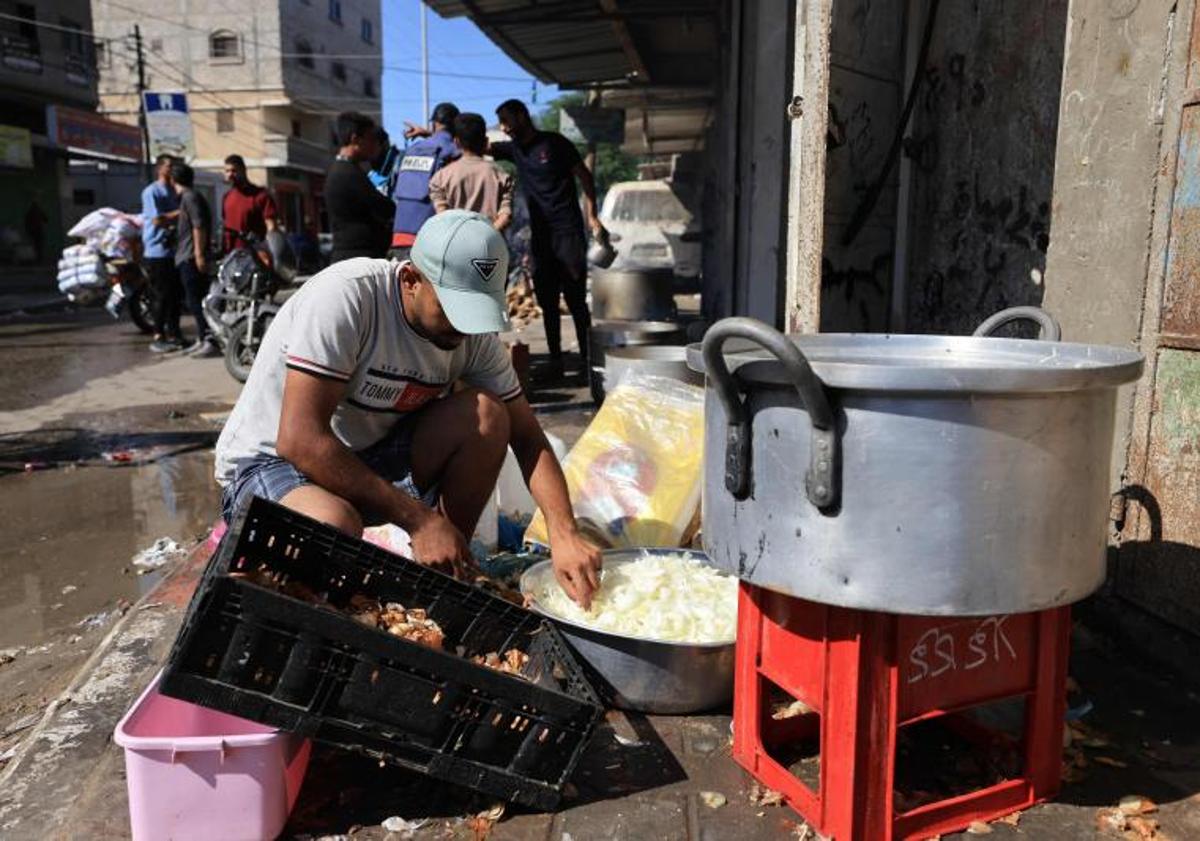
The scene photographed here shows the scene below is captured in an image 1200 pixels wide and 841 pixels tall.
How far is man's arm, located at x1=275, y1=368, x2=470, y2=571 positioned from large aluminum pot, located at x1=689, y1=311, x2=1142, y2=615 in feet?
3.23

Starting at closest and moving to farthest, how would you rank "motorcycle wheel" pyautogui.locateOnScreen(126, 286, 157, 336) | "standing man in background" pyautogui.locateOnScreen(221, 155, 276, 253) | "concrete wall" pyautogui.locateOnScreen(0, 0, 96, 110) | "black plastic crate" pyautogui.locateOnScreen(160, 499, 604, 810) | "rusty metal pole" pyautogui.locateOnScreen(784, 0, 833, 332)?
"black plastic crate" pyautogui.locateOnScreen(160, 499, 604, 810)
"rusty metal pole" pyautogui.locateOnScreen(784, 0, 833, 332)
"standing man in background" pyautogui.locateOnScreen(221, 155, 276, 253)
"motorcycle wheel" pyautogui.locateOnScreen(126, 286, 157, 336)
"concrete wall" pyautogui.locateOnScreen(0, 0, 96, 110)

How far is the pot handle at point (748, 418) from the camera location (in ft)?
5.56

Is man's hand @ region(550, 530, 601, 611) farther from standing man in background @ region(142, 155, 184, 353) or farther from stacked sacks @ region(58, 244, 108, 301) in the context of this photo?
stacked sacks @ region(58, 244, 108, 301)

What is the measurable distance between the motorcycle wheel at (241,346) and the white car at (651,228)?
28.9ft

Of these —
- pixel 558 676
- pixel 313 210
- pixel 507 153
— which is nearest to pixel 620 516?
pixel 558 676

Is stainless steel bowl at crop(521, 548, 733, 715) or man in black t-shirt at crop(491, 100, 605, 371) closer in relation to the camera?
stainless steel bowl at crop(521, 548, 733, 715)

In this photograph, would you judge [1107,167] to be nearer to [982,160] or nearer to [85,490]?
[982,160]

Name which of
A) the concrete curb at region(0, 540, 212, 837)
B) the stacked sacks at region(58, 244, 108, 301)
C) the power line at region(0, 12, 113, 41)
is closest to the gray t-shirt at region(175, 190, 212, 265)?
the stacked sacks at region(58, 244, 108, 301)

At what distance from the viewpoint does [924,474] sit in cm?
171

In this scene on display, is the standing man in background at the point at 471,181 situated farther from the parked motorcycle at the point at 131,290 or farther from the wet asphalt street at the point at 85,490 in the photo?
the parked motorcycle at the point at 131,290

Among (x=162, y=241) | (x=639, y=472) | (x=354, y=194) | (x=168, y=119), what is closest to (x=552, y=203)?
(x=354, y=194)

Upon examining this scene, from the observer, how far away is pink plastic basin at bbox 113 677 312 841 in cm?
189

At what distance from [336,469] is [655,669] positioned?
1002mm

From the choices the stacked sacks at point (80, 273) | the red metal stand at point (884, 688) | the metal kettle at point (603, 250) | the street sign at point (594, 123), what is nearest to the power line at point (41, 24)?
the stacked sacks at point (80, 273)
